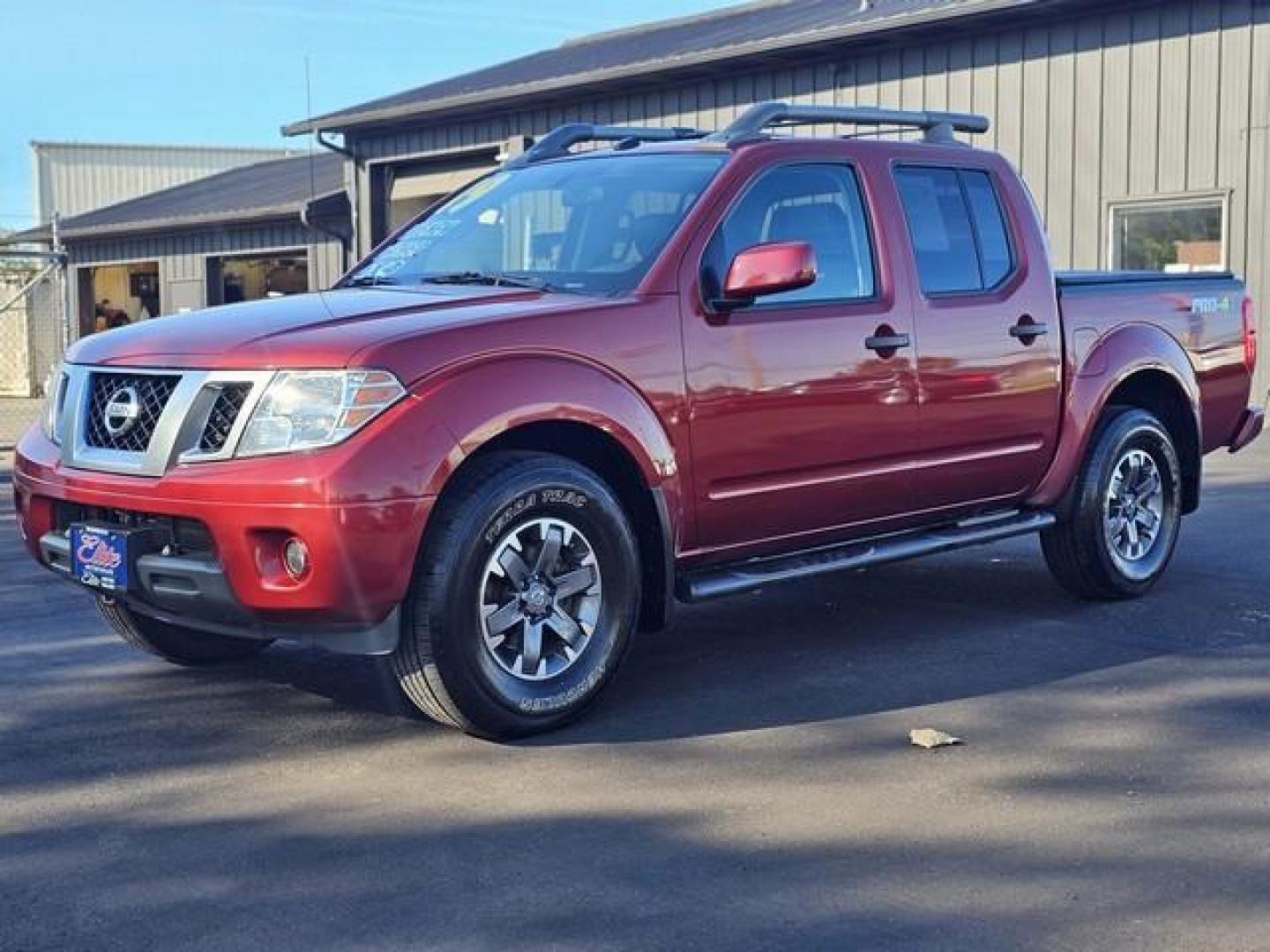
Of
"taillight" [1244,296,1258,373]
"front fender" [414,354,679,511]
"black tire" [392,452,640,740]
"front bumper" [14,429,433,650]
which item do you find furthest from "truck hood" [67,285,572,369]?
"taillight" [1244,296,1258,373]

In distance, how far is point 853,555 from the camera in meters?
5.80

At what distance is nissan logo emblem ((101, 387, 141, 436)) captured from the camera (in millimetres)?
4820

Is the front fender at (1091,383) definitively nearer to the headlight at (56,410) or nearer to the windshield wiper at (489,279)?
the windshield wiper at (489,279)

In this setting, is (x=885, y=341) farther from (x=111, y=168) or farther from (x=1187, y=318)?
(x=111, y=168)

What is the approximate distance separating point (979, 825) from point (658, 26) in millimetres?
21349

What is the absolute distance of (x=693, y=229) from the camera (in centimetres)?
540

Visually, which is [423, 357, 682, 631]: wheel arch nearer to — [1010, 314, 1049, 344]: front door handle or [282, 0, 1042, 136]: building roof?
[1010, 314, 1049, 344]: front door handle

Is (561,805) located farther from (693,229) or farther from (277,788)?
(693,229)

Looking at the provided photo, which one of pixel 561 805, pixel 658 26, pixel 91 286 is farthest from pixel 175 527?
pixel 91 286

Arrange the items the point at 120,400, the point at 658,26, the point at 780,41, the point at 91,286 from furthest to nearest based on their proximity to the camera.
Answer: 1. the point at 91,286
2. the point at 658,26
3. the point at 780,41
4. the point at 120,400

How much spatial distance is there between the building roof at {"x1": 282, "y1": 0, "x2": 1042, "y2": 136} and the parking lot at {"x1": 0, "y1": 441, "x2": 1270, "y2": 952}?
1134 centimetres

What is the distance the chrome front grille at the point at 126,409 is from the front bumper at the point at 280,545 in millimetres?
188

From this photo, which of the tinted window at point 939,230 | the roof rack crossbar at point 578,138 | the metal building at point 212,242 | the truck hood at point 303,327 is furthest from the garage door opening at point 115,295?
the truck hood at point 303,327

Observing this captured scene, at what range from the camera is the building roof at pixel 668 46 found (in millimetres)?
16844
